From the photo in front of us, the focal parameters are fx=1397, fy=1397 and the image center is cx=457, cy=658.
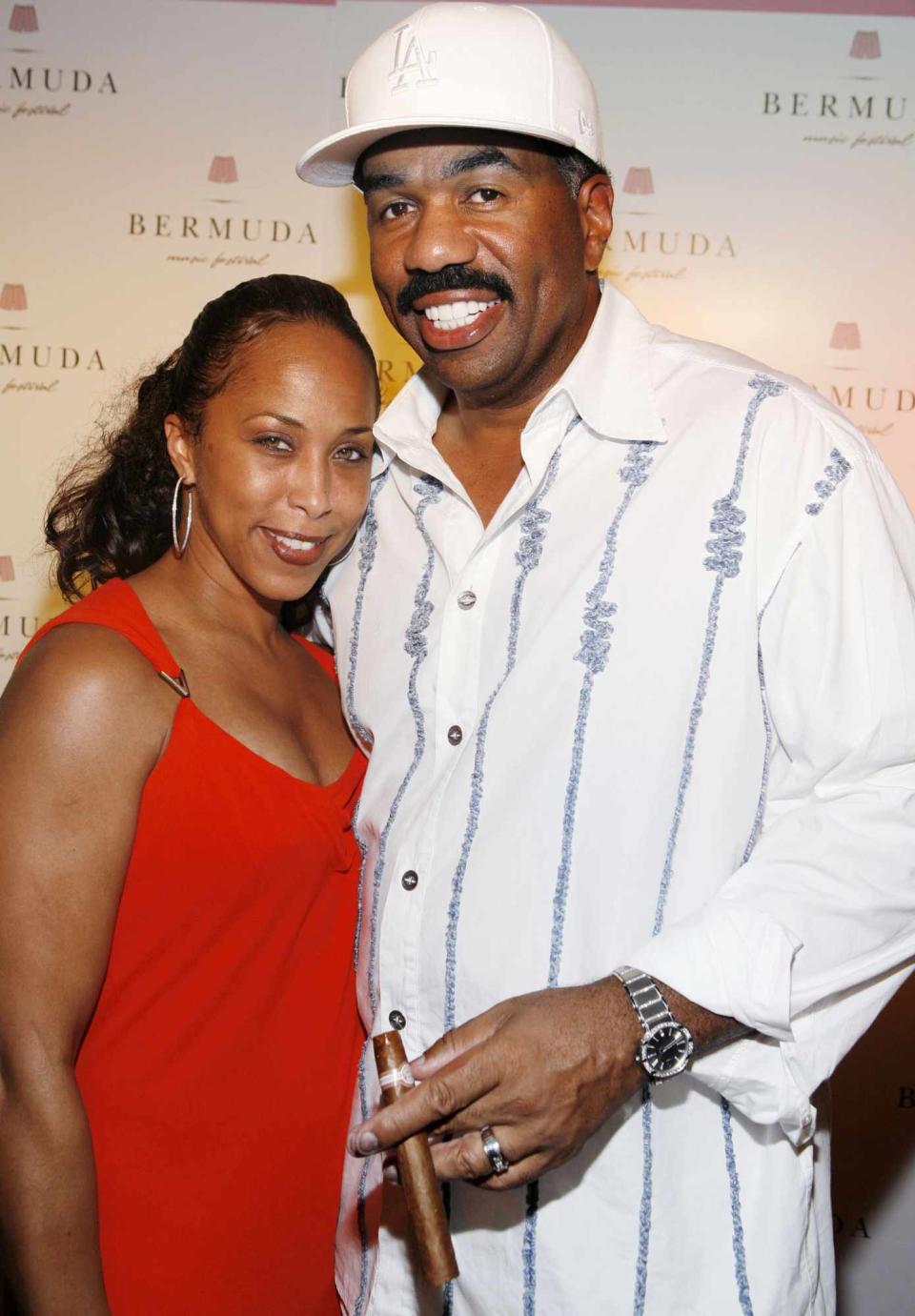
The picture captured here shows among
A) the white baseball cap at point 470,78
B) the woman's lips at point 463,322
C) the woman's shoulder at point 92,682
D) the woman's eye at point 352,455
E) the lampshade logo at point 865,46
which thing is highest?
the lampshade logo at point 865,46

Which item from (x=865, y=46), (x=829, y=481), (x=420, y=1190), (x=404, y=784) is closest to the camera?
(x=420, y=1190)

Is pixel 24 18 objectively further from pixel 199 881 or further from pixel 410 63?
pixel 199 881

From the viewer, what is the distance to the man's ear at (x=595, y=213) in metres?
1.73

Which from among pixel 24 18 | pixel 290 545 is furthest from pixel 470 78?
pixel 24 18

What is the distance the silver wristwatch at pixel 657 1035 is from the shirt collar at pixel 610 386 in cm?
61

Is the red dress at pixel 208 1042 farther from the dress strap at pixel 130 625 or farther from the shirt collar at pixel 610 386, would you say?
the shirt collar at pixel 610 386

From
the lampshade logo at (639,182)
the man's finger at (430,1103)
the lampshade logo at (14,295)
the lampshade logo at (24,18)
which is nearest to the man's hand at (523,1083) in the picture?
the man's finger at (430,1103)

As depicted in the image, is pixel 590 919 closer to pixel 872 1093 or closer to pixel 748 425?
pixel 748 425

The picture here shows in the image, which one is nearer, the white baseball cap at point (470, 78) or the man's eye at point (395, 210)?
the white baseball cap at point (470, 78)

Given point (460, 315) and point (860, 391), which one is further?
point (860, 391)

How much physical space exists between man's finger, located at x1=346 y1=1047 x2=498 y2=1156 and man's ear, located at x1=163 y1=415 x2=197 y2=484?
0.97 meters

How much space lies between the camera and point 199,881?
5.51 feet

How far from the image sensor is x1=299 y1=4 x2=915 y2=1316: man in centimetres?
136

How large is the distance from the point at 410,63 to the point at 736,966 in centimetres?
108
